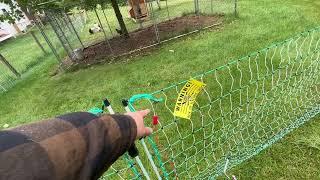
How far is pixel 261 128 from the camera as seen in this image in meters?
4.15

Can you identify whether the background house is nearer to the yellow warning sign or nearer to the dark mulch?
the dark mulch

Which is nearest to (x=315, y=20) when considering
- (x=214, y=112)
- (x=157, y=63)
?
(x=157, y=63)

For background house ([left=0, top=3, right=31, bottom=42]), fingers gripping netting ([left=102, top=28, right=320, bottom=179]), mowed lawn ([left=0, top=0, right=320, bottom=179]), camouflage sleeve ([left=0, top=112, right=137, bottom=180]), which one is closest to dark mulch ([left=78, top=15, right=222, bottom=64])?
mowed lawn ([left=0, top=0, right=320, bottom=179])

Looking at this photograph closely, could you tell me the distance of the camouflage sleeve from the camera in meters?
1.19

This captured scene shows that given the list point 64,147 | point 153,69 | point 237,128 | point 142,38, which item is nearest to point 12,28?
point 142,38

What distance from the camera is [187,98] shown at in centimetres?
258

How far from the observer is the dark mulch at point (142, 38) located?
29.9ft

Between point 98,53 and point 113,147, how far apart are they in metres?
8.39

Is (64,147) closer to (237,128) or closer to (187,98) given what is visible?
(187,98)

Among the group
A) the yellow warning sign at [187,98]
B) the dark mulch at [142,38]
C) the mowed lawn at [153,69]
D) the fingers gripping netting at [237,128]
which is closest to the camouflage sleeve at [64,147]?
the yellow warning sign at [187,98]

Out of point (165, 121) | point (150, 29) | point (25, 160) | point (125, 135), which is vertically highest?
point (25, 160)

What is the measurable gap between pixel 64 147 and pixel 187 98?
1414 mm

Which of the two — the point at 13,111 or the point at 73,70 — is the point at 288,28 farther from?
the point at 13,111

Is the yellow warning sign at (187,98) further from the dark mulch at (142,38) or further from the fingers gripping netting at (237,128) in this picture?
the dark mulch at (142,38)
